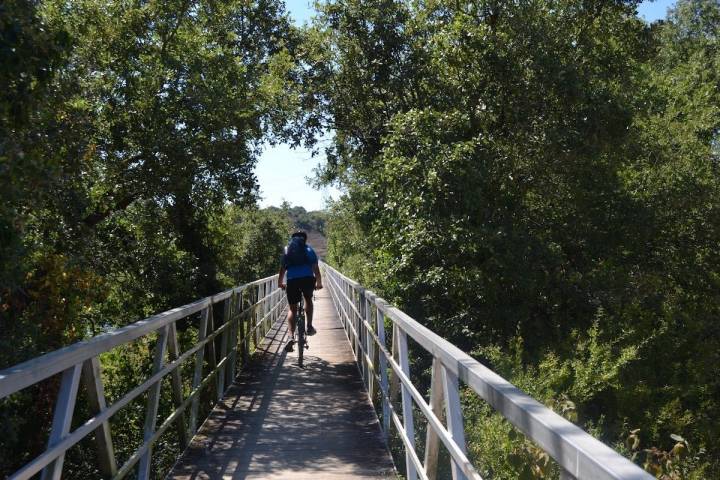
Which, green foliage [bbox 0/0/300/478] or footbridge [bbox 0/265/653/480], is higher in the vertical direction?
green foliage [bbox 0/0/300/478]

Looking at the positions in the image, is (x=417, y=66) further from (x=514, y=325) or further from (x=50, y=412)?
(x=50, y=412)

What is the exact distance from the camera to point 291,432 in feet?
23.5

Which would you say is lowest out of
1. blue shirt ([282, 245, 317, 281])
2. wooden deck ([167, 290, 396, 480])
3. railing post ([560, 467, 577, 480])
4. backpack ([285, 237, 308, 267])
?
wooden deck ([167, 290, 396, 480])

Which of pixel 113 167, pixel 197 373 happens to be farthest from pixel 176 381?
pixel 113 167

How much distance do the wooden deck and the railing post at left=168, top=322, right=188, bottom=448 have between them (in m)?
0.17

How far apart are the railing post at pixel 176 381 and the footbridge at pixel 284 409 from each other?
0.01 meters

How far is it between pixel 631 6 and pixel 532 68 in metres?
4.08

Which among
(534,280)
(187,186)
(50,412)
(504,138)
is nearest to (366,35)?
(504,138)

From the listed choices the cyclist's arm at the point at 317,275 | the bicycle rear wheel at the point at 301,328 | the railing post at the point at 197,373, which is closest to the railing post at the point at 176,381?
the railing post at the point at 197,373

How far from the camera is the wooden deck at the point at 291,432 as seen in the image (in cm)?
585

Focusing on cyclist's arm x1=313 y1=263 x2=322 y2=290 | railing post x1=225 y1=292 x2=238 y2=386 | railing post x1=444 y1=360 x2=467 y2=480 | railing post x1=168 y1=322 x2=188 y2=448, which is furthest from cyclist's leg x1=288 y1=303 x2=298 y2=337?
railing post x1=444 y1=360 x2=467 y2=480

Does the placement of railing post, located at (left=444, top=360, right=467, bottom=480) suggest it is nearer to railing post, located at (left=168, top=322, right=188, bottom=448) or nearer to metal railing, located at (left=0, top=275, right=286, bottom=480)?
metal railing, located at (left=0, top=275, right=286, bottom=480)

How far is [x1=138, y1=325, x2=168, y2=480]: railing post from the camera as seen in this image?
4.85m

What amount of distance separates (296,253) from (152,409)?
5.76 metres
